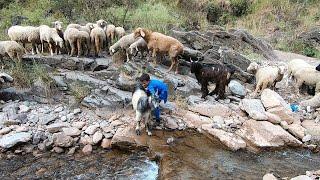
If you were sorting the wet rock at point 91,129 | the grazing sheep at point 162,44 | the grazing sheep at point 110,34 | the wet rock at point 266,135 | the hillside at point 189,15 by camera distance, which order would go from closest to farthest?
the wet rock at point 266,135
the wet rock at point 91,129
the grazing sheep at point 162,44
the grazing sheep at point 110,34
the hillside at point 189,15

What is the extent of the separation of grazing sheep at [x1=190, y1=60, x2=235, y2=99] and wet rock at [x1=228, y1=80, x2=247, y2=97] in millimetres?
556

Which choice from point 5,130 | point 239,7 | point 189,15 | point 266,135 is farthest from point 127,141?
point 239,7

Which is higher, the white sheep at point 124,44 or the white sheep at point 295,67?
the white sheep at point 124,44

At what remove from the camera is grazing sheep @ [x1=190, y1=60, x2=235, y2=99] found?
9969mm

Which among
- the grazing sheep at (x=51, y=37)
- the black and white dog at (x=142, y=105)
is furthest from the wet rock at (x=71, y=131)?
the grazing sheep at (x=51, y=37)

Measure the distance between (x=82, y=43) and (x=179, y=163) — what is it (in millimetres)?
5173

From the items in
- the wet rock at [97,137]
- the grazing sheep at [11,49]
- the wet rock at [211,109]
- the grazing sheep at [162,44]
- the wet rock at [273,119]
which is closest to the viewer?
the wet rock at [97,137]

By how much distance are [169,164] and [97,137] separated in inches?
75.3

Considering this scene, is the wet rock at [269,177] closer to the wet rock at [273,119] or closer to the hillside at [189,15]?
the wet rock at [273,119]

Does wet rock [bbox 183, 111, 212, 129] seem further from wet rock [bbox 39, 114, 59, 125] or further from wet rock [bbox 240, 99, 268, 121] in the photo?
wet rock [bbox 39, 114, 59, 125]

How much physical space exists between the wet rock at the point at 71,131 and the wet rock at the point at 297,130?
4.78 meters

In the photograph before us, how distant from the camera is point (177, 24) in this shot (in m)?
16.3

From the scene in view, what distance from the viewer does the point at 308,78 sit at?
35.7 feet

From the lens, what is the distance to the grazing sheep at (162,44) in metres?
10.7
